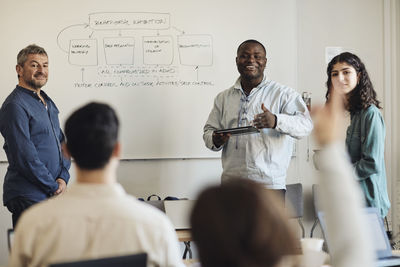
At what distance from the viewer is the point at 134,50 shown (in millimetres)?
4512

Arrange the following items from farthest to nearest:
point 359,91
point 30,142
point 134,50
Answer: point 134,50 → point 30,142 → point 359,91

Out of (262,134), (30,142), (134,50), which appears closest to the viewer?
(30,142)

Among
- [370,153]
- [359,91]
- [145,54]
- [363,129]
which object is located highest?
[145,54]

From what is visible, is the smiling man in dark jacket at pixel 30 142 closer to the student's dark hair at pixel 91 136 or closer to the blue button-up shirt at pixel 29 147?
the blue button-up shirt at pixel 29 147

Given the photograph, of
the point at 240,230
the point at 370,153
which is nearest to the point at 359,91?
the point at 370,153

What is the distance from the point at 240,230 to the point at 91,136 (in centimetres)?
83

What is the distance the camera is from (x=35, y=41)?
438cm

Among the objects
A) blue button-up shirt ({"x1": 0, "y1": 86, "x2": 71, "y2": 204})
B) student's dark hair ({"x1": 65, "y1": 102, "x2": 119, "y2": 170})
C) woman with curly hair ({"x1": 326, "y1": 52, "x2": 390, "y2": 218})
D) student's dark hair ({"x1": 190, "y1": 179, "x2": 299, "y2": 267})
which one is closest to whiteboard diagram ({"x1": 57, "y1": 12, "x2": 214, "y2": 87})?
blue button-up shirt ({"x1": 0, "y1": 86, "x2": 71, "y2": 204})

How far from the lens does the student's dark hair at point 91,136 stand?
1653mm

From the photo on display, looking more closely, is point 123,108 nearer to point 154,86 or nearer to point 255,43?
point 154,86

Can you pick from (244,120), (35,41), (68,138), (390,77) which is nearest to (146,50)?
(35,41)

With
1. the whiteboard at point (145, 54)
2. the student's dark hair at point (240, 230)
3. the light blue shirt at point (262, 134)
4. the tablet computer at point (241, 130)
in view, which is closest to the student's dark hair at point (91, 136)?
the student's dark hair at point (240, 230)

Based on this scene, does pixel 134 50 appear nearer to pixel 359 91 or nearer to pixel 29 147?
pixel 29 147

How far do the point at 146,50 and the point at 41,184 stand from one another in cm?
149
